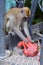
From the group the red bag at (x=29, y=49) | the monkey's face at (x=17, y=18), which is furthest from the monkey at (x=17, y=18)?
the red bag at (x=29, y=49)

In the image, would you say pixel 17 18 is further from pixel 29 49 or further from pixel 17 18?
pixel 29 49

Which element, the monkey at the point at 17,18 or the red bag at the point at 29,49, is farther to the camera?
the monkey at the point at 17,18

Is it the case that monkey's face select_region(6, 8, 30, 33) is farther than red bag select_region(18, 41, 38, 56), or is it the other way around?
monkey's face select_region(6, 8, 30, 33)

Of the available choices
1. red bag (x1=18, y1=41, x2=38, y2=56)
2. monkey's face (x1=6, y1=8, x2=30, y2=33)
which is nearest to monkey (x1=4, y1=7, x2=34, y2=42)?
monkey's face (x1=6, y1=8, x2=30, y2=33)

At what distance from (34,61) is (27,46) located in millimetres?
524

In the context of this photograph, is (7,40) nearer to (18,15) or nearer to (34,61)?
(34,61)

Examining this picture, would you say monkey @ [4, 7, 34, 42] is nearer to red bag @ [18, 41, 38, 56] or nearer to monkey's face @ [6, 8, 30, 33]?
monkey's face @ [6, 8, 30, 33]

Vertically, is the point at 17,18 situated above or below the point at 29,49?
below

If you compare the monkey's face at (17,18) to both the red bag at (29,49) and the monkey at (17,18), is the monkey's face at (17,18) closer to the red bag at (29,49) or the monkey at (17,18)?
the monkey at (17,18)

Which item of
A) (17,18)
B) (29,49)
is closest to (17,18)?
(17,18)

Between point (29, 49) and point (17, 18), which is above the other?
point (29, 49)

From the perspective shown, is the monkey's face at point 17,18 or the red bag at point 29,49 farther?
the monkey's face at point 17,18

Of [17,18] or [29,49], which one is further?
[17,18]

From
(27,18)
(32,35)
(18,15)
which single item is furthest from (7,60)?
(18,15)
